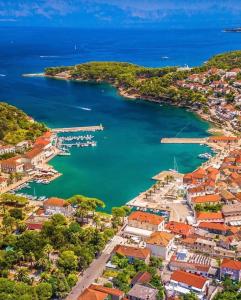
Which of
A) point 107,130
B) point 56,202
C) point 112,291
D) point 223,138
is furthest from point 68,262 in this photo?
point 107,130

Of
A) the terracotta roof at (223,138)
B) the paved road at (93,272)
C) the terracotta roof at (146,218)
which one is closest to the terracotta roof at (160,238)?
the terracotta roof at (146,218)

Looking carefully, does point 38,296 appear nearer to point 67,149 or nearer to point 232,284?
point 232,284

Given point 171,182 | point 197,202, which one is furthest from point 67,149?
point 197,202

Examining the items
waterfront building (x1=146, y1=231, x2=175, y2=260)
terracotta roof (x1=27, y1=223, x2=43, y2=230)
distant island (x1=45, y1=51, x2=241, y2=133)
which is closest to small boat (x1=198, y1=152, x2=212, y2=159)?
distant island (x1=45, y1=51, x2=241, y2=133)

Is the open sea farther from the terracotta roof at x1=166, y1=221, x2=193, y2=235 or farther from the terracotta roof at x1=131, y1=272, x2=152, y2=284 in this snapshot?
the terracotta roof at x1=131, y1=272, x2=152, y2=284

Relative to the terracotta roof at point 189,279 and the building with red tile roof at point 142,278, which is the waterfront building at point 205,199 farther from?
the building with red tile roof at point 142,278

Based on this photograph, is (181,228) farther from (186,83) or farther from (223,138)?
(186,83)
